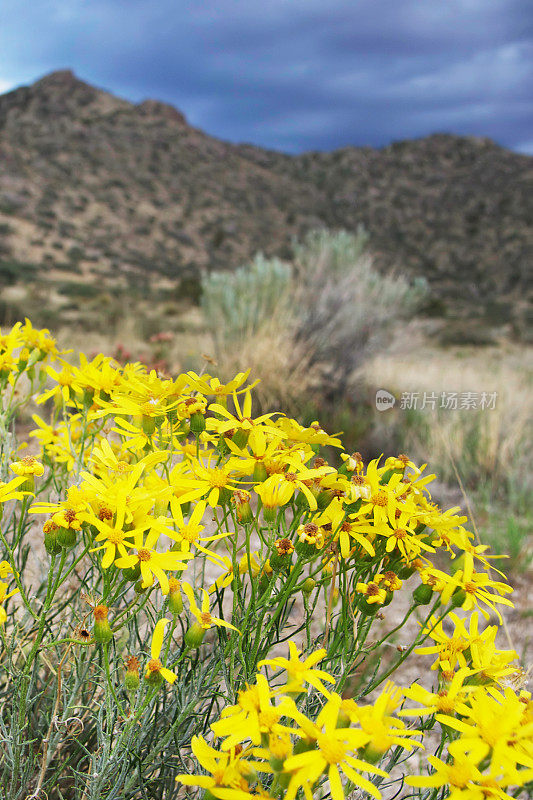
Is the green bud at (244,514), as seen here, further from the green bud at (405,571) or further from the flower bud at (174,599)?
the green bud at (405,571)

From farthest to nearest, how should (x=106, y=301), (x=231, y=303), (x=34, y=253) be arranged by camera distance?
(x=34, y=253)
(x=106, y=301)
(x=231, y=303)

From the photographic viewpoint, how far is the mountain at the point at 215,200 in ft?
88.2

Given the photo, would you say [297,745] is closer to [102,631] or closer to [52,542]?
[102,631]

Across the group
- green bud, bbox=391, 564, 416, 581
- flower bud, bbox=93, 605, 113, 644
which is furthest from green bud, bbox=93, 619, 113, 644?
green bud, bbox=391, 564, 416, 581

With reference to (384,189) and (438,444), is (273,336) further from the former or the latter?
(384,189)

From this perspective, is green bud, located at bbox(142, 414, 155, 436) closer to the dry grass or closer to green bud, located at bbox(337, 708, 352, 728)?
green bud, located at bbox(337, 708, 352, 728)

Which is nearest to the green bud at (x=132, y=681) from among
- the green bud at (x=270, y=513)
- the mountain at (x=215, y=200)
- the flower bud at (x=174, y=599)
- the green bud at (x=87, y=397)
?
the flower bud at (x=174, y=599)

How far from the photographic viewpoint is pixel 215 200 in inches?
1426

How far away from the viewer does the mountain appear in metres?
26.9

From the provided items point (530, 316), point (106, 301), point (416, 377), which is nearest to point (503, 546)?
point (416, 377)

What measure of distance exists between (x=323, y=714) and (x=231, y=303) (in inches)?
281

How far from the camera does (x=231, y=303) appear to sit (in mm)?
7609

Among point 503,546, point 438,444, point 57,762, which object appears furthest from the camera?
point 438,444

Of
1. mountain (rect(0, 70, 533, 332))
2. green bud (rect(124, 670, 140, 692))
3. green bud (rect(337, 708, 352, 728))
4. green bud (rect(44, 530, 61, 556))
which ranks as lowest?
green bud (rect(124, 670, 140, 692))
